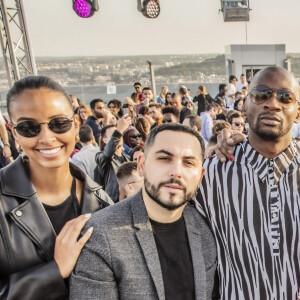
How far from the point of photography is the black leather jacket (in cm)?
129

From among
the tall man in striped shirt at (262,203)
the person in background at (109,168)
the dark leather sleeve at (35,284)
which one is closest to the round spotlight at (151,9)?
the person in background at (109,168)

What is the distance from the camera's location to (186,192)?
1.40m

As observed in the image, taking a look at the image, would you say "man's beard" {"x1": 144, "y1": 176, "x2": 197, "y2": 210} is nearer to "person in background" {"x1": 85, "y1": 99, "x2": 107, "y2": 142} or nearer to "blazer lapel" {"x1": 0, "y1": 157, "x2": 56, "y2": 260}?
"blazer lapel" {"x1": 0, "y1": 157, "x2": 56, "y2": 260}

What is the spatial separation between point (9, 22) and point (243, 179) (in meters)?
6.40

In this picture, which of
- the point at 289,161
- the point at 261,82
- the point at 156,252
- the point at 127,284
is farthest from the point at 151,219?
the point at 261,82

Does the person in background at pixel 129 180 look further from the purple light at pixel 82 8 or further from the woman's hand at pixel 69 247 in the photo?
the purple light at pixel 82 8

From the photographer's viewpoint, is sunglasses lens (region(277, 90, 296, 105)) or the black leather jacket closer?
the black leather jacket

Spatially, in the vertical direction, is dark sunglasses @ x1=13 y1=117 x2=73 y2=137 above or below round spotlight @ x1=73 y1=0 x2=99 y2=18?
below

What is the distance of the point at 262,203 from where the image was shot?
5.31 ft

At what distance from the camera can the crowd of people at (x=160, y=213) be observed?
4.36ft

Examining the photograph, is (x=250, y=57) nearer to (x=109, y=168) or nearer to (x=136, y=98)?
(x=136, y=98)

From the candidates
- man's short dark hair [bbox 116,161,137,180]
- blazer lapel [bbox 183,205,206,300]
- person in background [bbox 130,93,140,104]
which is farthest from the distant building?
blazer lapel [bbox 183,205,206,300]

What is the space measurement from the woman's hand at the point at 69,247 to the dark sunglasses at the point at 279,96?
104 centimetres

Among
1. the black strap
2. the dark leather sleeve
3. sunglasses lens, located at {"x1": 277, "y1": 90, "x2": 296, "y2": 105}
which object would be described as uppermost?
sunglasses lens, located at {"x1": 277, "y1": 90, "x2": 296, "y2": 105}
